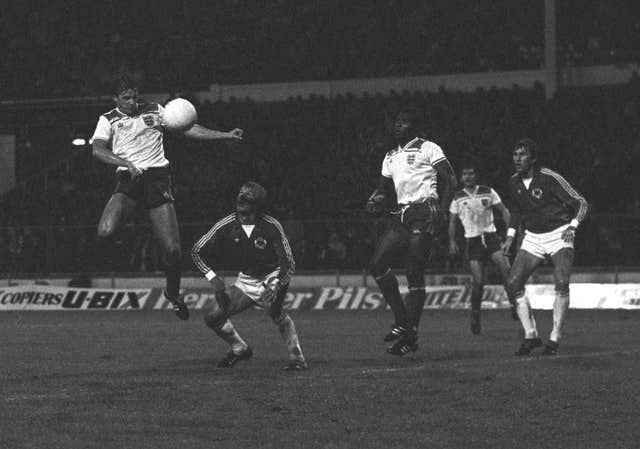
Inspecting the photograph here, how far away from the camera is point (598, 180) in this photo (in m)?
27.3

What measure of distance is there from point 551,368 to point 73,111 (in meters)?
27.5

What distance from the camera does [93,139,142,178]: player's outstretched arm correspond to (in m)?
12.3

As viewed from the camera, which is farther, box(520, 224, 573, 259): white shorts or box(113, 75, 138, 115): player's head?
box(520, 224, 573, 259): white shorts

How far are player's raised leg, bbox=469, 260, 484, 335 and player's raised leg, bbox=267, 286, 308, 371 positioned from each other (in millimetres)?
5975

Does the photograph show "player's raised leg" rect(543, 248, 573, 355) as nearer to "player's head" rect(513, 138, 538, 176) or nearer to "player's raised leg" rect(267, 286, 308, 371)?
"player's head" rect(513, 138, 538, 176)

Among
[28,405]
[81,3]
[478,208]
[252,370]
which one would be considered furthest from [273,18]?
[28,405]

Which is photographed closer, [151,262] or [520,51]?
[151,262]

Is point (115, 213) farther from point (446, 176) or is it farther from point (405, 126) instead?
point (446, 176)

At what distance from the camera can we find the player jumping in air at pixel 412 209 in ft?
43.8

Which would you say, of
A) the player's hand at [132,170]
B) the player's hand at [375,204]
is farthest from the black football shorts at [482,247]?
the player's hand at [132,170]

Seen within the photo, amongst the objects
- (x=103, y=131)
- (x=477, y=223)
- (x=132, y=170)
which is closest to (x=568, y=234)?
(x=132, y=170)

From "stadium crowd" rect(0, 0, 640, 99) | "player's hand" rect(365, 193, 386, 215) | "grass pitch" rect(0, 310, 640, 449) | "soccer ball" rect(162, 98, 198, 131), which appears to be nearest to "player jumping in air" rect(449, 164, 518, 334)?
"grass pitch" rect(0, 310, 640, 449)

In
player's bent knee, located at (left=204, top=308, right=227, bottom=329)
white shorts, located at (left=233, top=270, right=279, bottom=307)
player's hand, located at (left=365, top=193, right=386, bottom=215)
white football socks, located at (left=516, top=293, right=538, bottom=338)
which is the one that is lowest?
white football socks, located at (left=516, top=293, right=538, bottom=338)

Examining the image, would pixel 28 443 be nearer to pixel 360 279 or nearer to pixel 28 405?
pixel 28 405
